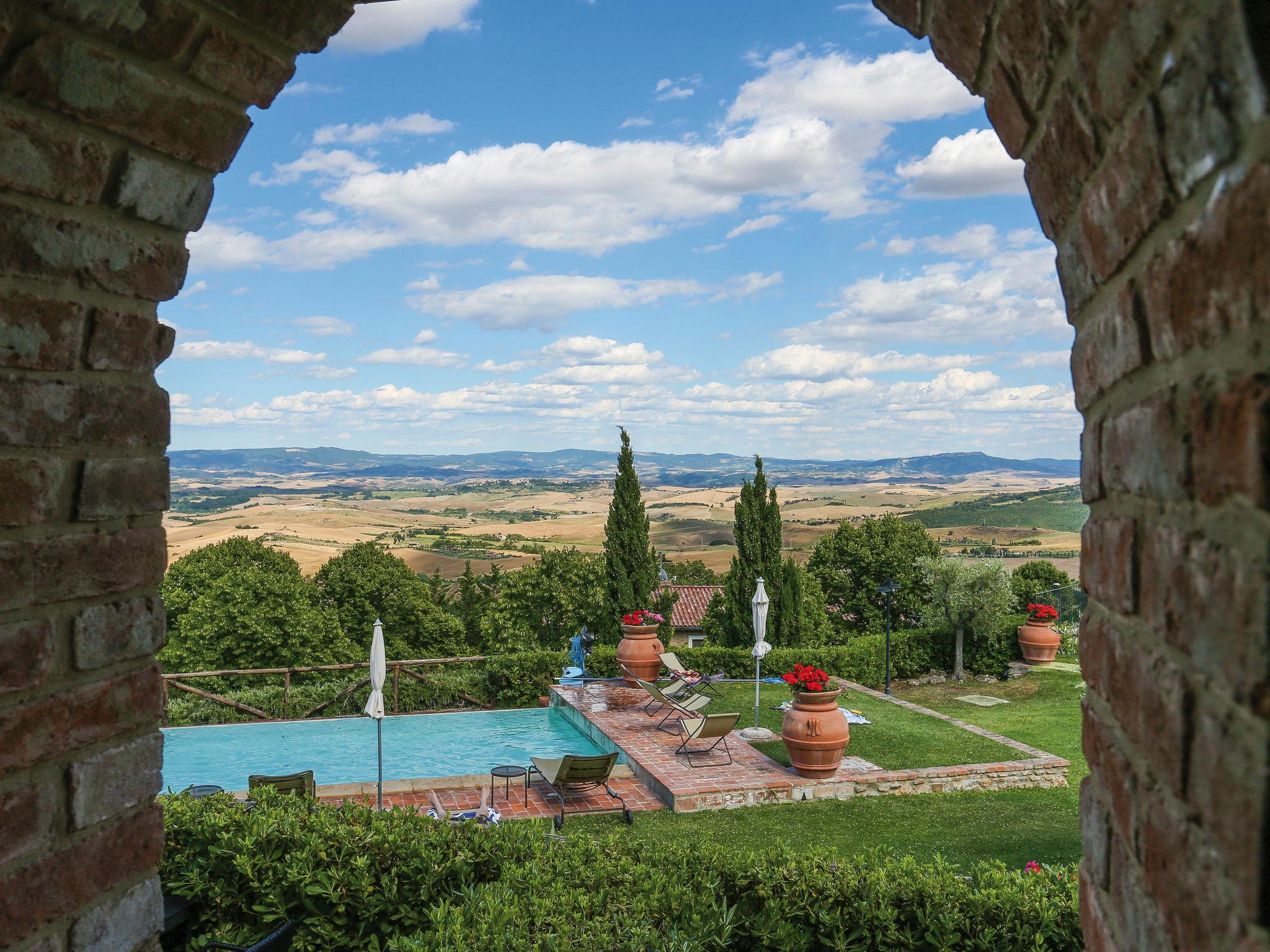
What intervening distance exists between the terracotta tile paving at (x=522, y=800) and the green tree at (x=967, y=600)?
11314 mm

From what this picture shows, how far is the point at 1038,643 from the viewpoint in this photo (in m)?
19.2

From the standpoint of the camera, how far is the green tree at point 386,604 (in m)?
30.5

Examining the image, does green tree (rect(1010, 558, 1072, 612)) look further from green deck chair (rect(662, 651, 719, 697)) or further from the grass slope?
the grass slope

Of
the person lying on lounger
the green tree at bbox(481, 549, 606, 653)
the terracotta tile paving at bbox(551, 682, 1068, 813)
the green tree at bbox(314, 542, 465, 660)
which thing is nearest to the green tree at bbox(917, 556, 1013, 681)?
the terracotta tile paving at bbox(551, 682, 1068, 813)

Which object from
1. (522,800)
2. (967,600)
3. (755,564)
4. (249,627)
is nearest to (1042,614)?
(967,600)

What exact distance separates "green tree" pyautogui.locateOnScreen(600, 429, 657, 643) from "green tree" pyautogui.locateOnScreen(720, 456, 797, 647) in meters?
1.76

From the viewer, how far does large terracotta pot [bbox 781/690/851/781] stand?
9.97 metres

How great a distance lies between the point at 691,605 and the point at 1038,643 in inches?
976

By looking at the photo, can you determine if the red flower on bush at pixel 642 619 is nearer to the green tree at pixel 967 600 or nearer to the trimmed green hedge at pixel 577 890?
the green tree at pixel 967 600

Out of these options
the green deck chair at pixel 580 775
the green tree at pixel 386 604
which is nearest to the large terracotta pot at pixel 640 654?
the green deck chair at pixel 580 775

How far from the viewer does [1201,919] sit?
0.85 m

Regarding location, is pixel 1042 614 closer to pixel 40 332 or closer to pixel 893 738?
pixel 893 738

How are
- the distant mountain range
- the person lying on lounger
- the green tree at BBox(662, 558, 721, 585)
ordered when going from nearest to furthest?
the person lying on lounger < the green tree at BBox(662, 558, 721, 585) < the distant mountain range

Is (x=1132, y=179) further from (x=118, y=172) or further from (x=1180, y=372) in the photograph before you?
(x=118, y=172)
